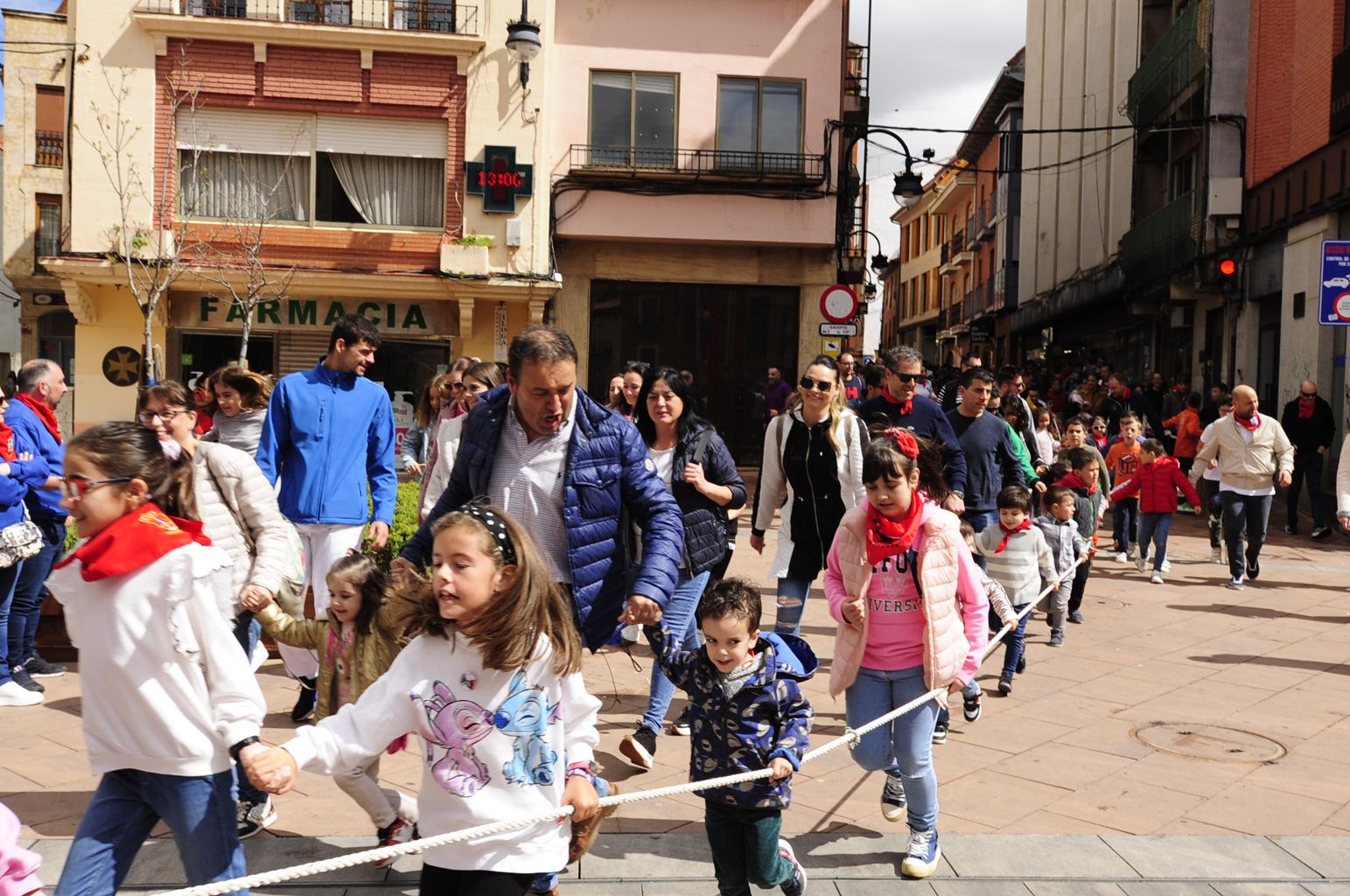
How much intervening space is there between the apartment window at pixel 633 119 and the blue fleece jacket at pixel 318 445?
15728 millimetres

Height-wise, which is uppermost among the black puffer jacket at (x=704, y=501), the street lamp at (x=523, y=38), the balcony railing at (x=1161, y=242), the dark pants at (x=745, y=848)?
the street lamp at (x=523, y=38)

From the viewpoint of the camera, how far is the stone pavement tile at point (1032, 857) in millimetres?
4586

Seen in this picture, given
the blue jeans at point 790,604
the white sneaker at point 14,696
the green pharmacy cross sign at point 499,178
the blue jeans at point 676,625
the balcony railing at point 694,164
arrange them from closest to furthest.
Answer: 1. the blue jeans at point 676,625
2. the blue jeans at point 790,604
3. the white sneaker at point 14,696
4. the green pharmacy cross sign at point 499,178
5. the balcony railing at point 694,164

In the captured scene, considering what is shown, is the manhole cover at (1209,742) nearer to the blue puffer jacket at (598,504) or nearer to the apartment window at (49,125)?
the blue puffer jacket at (598,504)

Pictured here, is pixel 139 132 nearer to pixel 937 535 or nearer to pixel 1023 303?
pixel 937 535

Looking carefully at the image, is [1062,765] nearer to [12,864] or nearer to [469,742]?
[469,742]

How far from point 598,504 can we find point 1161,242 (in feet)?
74.4

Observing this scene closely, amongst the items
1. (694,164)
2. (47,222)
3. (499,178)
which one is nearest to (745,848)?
(499,178)

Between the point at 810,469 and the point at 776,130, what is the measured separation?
15779 mm

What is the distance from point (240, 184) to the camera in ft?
65.7

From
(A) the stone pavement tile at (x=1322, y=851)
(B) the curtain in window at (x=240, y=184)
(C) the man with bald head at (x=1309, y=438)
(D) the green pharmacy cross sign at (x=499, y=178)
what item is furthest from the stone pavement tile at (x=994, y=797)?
(B) the curtain in window at (x=240, y=184)

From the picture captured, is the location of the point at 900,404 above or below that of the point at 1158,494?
above

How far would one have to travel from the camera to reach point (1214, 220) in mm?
21562

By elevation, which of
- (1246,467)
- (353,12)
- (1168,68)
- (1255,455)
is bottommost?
(1246,467)
